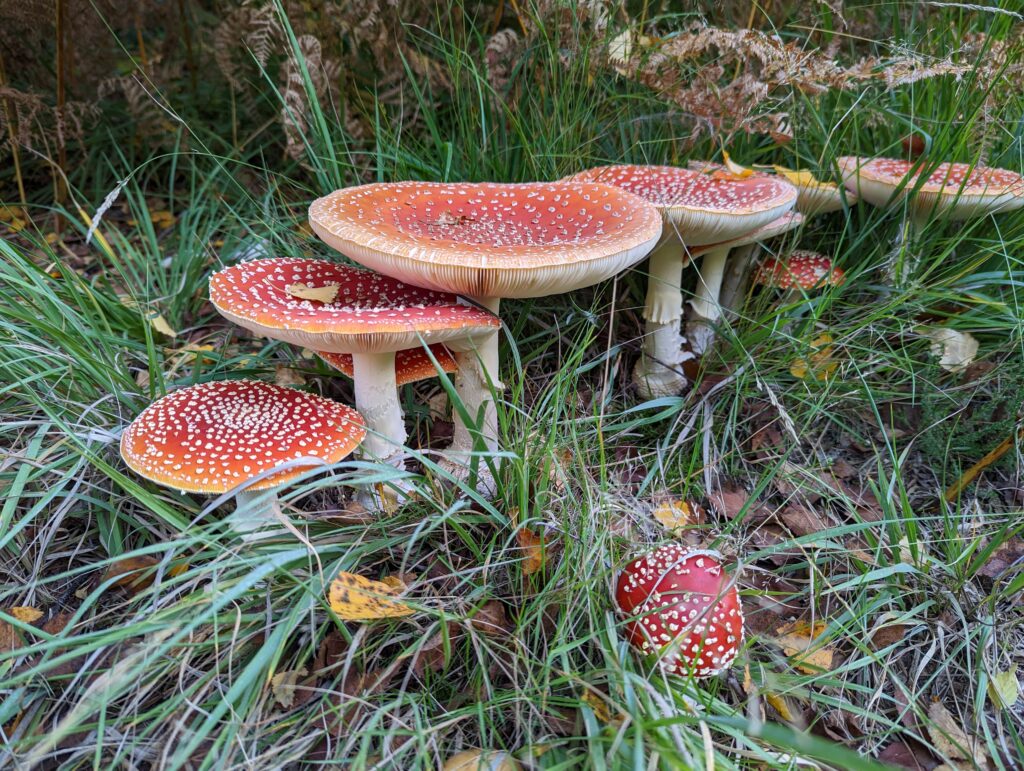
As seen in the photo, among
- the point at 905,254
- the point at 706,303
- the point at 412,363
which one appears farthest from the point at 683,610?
the point at 905,254

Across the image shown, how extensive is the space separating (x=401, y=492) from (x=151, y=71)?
3.32 meters

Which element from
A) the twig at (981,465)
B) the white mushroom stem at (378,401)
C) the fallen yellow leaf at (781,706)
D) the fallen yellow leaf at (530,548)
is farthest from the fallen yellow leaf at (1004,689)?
the white mushroom stem at (378,401)

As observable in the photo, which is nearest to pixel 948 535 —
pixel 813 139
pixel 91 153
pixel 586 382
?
pixel 586 382

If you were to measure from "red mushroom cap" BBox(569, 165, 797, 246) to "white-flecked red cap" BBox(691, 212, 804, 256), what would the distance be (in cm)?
15

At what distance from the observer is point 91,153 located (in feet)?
14.2

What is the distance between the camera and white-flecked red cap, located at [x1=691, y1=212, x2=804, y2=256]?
304 cm

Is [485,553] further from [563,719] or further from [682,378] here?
[682,378]

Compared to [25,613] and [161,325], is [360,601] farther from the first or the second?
[161,325]

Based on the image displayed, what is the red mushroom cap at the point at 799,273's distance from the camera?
3135 millimetres

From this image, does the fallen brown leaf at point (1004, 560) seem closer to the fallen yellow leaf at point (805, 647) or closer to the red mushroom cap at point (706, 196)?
the fallen yellow leaf at point (805, 647)

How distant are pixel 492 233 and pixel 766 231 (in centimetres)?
133

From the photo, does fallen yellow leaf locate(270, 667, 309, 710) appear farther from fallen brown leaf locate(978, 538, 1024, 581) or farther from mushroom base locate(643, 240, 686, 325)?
fallen brown leaf locate(978, 538, 1024, 581)

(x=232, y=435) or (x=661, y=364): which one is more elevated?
(x=232, y=435)

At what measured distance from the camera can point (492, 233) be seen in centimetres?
256
